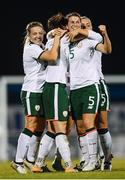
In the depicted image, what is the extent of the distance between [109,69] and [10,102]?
8.87 feet

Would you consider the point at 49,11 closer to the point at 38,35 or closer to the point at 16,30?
the point at 16,30

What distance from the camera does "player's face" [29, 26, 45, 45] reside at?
1102 centimetres

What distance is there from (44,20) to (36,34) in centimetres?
831

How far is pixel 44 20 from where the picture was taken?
1931 cm

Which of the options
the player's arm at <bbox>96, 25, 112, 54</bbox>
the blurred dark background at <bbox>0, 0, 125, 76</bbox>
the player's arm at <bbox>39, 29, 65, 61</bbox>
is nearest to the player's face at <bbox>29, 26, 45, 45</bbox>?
the player's arm at <bbox>39, 29, 65, 61</bbox>

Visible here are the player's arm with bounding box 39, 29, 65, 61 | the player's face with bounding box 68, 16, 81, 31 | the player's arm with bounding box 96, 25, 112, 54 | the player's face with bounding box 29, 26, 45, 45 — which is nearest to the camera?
the player's arm with bounding box 96, 25, 112, 54

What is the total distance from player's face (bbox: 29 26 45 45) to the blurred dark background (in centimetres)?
816

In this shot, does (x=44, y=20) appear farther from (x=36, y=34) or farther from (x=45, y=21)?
(x=36, y=34)

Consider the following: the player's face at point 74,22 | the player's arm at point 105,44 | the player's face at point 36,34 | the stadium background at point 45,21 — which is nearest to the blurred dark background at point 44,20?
the stadium background at point 45,21

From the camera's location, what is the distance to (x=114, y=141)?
17.1m

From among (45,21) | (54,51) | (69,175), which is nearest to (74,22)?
(54,51)

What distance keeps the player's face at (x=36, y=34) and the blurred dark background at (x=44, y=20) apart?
8165 millimetres

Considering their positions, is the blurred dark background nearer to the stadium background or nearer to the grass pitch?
the stadium background

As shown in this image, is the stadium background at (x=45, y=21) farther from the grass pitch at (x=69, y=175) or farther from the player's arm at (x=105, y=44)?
the grass pitch at (x=69, y=175)
